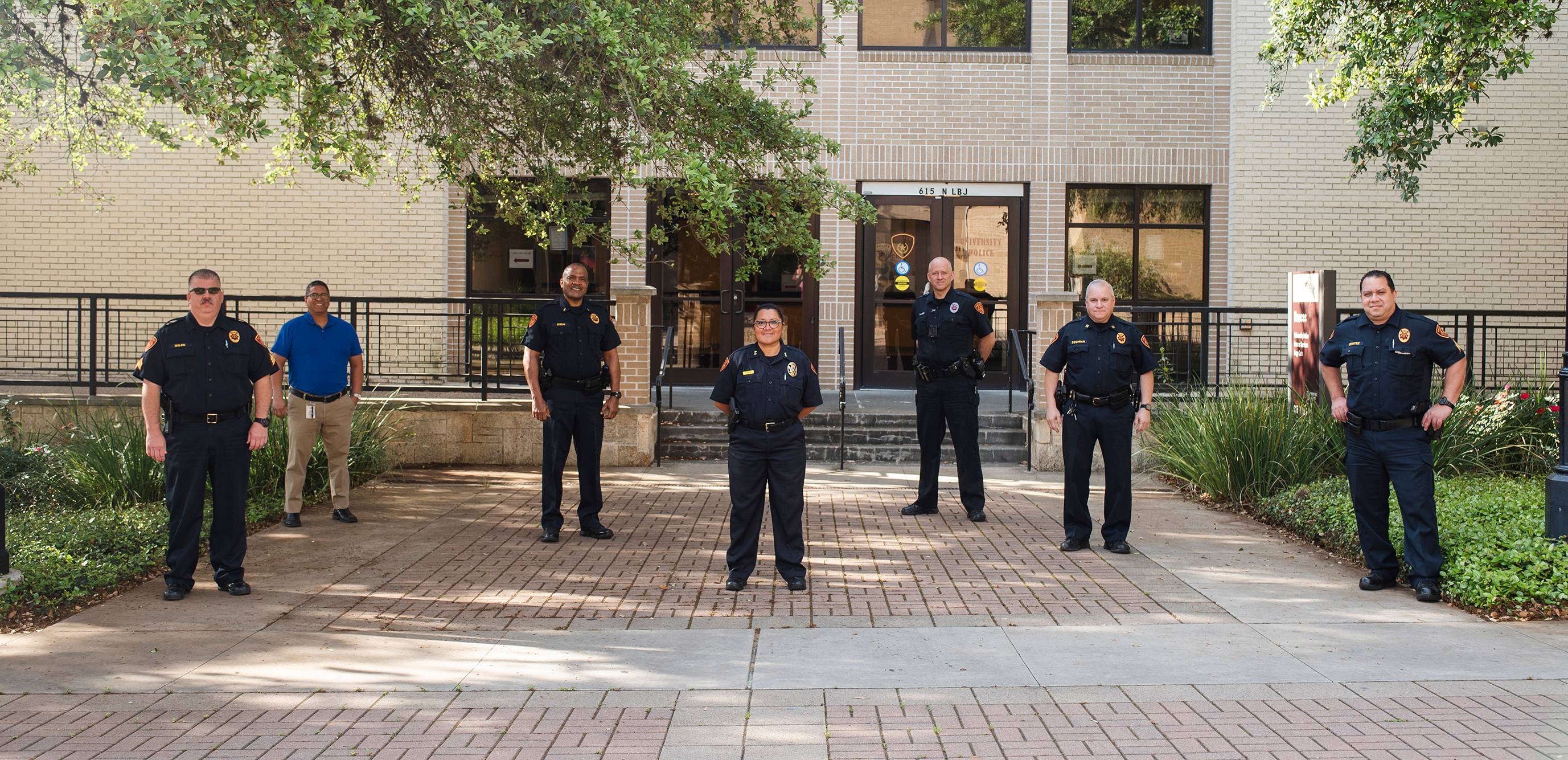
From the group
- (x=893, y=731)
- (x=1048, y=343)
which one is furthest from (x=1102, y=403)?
(x=1048, y=343)

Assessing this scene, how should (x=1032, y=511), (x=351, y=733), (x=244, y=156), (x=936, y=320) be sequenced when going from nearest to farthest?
(x=351, y=733) → (x=936, y=320) → (x=1032, y=511) → (x=244, y=156)

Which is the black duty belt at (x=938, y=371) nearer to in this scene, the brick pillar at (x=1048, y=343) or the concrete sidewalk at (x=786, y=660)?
the concrete sidewalk at (x=786, y=660)

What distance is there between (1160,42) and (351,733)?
14863 millimetres

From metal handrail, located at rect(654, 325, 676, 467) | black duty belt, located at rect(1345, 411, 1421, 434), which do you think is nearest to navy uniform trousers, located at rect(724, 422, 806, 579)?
black duty belt, located at rect(1345, 411, 1421, 434)

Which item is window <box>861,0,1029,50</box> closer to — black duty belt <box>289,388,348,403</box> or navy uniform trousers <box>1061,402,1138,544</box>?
navy uniform trousers <box>1061,402,1138,544</box>

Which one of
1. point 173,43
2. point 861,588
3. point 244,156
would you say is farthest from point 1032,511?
point 244,156

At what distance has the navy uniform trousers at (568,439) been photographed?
8.80 m

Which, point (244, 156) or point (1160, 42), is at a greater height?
point (1160, 42)

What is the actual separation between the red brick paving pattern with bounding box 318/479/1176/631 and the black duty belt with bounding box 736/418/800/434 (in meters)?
0.93

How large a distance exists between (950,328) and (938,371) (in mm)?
348

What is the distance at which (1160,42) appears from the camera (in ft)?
55.1

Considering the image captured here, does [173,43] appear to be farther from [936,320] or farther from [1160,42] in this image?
[1160,42]

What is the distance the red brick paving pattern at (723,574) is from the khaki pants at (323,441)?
106 cm

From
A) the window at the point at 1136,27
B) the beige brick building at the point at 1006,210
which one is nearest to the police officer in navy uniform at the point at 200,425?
the beige brick building at the point at 1006,210
